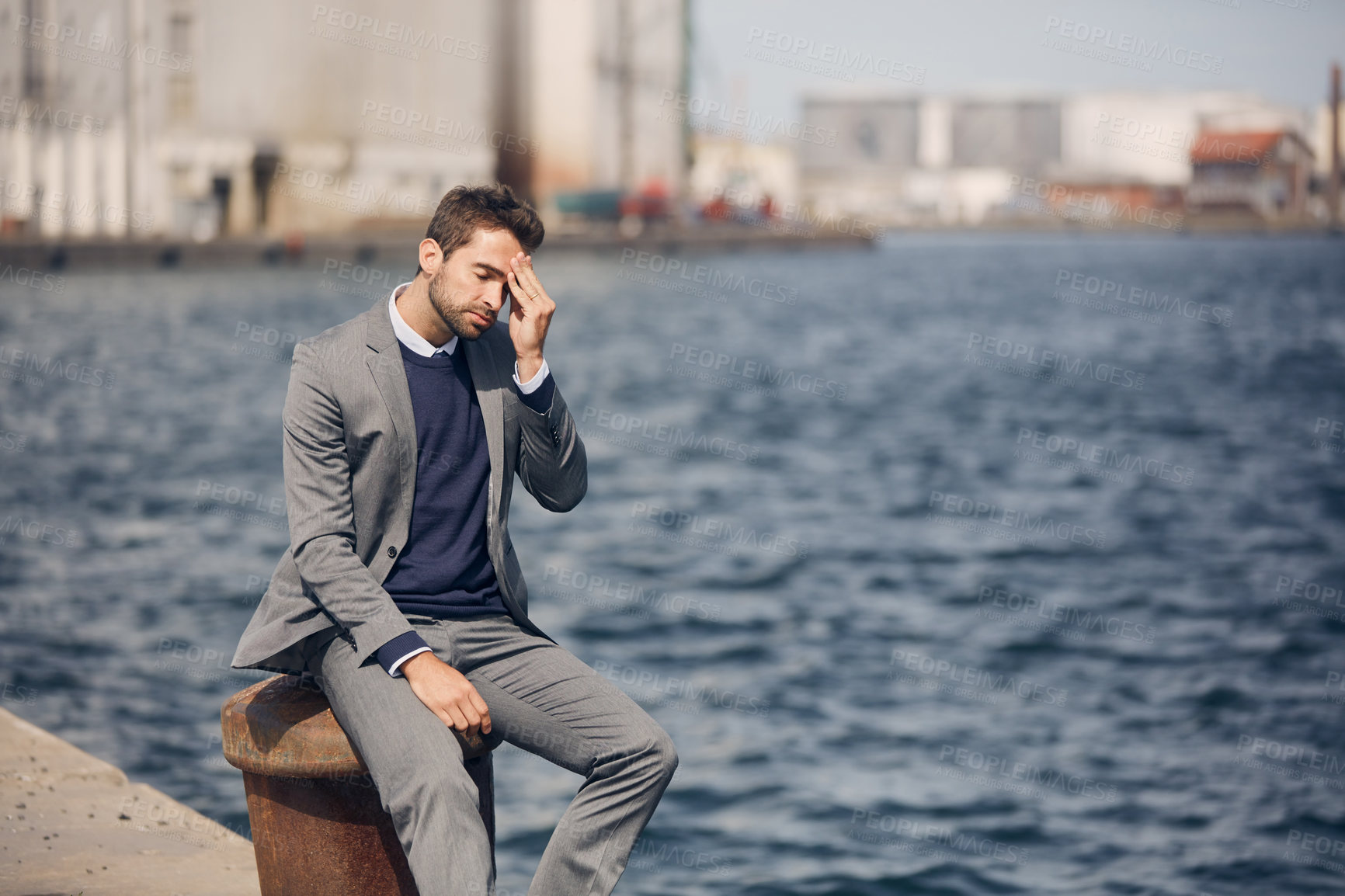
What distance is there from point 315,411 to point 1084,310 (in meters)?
58.3

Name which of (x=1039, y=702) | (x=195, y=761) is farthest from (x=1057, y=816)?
(x=195, y=761)

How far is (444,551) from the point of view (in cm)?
361

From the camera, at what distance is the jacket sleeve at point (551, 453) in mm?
3660

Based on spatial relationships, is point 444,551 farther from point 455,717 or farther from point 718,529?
point 718,529

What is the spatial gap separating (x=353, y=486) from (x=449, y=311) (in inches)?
19.7

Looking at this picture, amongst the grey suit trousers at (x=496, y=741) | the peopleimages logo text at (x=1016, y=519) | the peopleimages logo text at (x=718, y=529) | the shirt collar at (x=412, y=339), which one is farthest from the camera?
the peopleimages logo text at (x=1016, y=519)

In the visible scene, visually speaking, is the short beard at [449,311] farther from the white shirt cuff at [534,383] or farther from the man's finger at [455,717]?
the man's finger at [455,717]

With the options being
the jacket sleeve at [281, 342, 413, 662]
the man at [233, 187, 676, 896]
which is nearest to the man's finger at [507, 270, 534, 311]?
the man at [233, 187, 676, 896]

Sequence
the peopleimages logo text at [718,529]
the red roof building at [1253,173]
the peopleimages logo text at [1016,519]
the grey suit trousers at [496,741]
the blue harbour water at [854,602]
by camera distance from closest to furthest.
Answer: the grey suit trousers at [496,741]
the blue harbour water at [854,602]
the peopleimages logo text at [718,529]
the peopleimages logo text at [1016,519]
the red roof building at [1253,173]

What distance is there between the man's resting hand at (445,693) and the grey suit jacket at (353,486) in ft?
0.31

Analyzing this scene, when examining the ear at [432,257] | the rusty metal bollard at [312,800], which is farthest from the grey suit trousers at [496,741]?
the ear at [432,257]

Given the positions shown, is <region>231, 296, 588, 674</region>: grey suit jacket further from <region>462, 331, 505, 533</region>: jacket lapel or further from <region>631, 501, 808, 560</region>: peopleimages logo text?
<region>631, 501, 808, 560</region>: peopleimages logo text

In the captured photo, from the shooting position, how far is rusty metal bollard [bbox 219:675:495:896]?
356cm

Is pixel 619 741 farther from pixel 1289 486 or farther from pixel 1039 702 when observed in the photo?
pixel 1289 486
